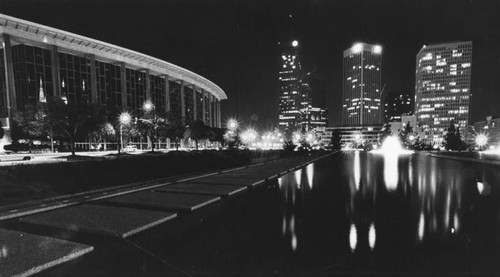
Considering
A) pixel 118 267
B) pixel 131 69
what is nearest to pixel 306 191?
pixel 118 267

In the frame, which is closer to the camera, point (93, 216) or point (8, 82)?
point (93, 216)

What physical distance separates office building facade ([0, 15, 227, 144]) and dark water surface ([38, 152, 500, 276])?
3046 cm

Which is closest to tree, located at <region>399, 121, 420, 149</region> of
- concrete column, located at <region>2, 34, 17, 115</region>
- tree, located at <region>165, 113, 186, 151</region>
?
tree, located at <region>165, 113, 186, 151</region>

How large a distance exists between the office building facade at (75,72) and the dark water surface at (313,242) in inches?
1199

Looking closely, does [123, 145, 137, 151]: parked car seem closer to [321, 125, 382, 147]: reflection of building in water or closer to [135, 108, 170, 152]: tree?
[135, 108, 170, 152]: tree

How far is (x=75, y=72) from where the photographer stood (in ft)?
174

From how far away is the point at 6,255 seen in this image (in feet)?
14.1

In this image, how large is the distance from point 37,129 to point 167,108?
50.5m

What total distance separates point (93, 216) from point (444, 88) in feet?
622

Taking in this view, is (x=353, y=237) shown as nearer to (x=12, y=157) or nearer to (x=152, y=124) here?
(x=12, y=157)

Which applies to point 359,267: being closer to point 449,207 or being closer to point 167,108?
point 449,207

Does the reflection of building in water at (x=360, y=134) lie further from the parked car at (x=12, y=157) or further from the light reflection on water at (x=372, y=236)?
the light reflection on water at (x=372, y=236)

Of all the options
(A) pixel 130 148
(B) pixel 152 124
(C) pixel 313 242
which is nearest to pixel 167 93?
(A) pixel 130 148

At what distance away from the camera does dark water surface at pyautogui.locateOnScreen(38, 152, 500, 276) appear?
3.91 m
